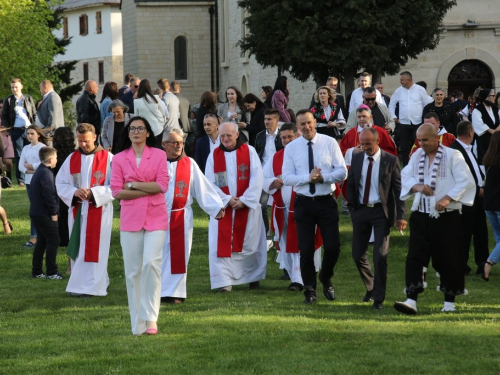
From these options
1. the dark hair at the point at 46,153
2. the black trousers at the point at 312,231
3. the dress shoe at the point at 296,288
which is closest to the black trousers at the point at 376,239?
the black trousers at the point at 312,231

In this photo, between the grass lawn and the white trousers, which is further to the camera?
the white trousers

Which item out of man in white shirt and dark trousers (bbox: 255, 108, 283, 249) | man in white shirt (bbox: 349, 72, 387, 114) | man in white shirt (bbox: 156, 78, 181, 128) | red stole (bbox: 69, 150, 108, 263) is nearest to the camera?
red stole (bbox: 69, 150, 108, 263)

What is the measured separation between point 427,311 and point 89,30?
3006 inches

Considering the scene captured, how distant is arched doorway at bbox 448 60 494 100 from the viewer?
111 ft

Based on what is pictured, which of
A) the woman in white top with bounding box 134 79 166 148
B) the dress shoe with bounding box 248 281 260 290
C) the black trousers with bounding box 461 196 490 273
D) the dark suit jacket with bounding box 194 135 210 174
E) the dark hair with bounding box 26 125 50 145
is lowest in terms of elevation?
the dress shoe with bounding box 248 281 260 290

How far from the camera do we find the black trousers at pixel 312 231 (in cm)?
1161

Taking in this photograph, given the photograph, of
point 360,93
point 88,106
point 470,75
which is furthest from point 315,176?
point 470,75

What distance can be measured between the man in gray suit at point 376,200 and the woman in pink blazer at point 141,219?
2.51 m

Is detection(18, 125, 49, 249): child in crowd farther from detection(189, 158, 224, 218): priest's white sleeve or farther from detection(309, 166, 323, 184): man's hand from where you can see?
detection(309, 166, 323, 184): man's hand

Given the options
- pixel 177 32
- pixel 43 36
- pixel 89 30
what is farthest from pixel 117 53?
pixel 43 36

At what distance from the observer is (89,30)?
84.8m

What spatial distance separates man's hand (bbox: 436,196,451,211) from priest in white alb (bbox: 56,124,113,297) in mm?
4101

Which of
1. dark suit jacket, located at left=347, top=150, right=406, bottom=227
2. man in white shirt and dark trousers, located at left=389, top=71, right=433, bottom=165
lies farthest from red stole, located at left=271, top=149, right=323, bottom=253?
man in white shirt and dark trousers, located at left=389, top=71, right=433, bottom=165

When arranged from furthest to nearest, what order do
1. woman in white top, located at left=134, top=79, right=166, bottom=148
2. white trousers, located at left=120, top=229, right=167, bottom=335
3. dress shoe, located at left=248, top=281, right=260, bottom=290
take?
woman in white top, located at left=134, top=79, right=166, bottom=148 < dress shoe, located at left=248, top=281, right=260, bottom=290 < white trousers, located at left=120, top=229, right=167, bottom=335
